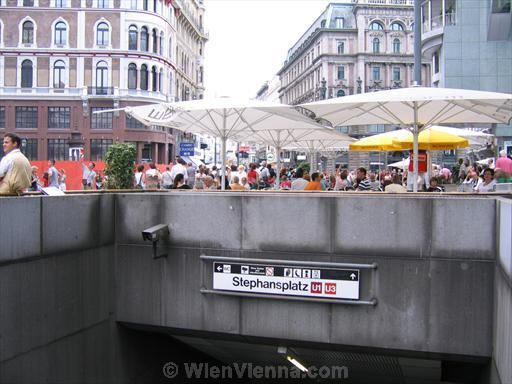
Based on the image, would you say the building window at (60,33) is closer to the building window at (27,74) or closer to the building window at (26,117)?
the building window at (27,74)

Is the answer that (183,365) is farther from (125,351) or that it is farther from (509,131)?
(509,131)

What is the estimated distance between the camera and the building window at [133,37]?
57.7m

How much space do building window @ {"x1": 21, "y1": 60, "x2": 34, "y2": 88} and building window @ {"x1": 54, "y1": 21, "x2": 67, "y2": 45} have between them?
3.54m

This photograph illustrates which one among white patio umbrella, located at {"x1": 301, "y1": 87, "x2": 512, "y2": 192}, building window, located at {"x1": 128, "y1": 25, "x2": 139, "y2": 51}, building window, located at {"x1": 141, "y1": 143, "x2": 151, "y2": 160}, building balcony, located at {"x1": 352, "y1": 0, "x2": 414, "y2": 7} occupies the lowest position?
white patio umbrella, located at {"x1": 301, "y1": 87, "x2": 512, "y2": 192}

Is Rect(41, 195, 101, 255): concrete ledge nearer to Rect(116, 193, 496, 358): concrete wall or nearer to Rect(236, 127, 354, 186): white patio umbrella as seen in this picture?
Rect(116, 193, 496, 358): concrete wall

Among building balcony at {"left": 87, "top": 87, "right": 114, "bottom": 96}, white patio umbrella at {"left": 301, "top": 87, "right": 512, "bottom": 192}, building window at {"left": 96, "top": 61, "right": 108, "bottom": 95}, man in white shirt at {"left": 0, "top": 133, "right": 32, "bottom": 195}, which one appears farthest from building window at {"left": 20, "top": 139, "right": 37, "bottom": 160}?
man in white shirt at {"left": 0, "top": 133, "right": 32, "bottom": 195}

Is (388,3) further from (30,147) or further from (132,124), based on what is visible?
(30,147)

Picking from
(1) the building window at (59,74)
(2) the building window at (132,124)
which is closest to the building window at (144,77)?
(2) the building window at (132,124)

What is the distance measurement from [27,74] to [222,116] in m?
50.2

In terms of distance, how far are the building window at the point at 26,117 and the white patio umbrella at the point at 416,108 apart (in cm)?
5081

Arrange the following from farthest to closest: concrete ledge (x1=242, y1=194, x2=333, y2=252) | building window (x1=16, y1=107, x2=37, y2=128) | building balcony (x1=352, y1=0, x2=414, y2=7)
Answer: building balcony (x1=352, y1=0, x2=414, y2=7), building window (x1=16, y1=107, x2=37, y2=128), concrete ledge (x1=242, y1=194, x2=333, y2=252)

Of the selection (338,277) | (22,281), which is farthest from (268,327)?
(22,281)

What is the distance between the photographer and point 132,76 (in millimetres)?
57750

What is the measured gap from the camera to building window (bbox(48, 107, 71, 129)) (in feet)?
188
